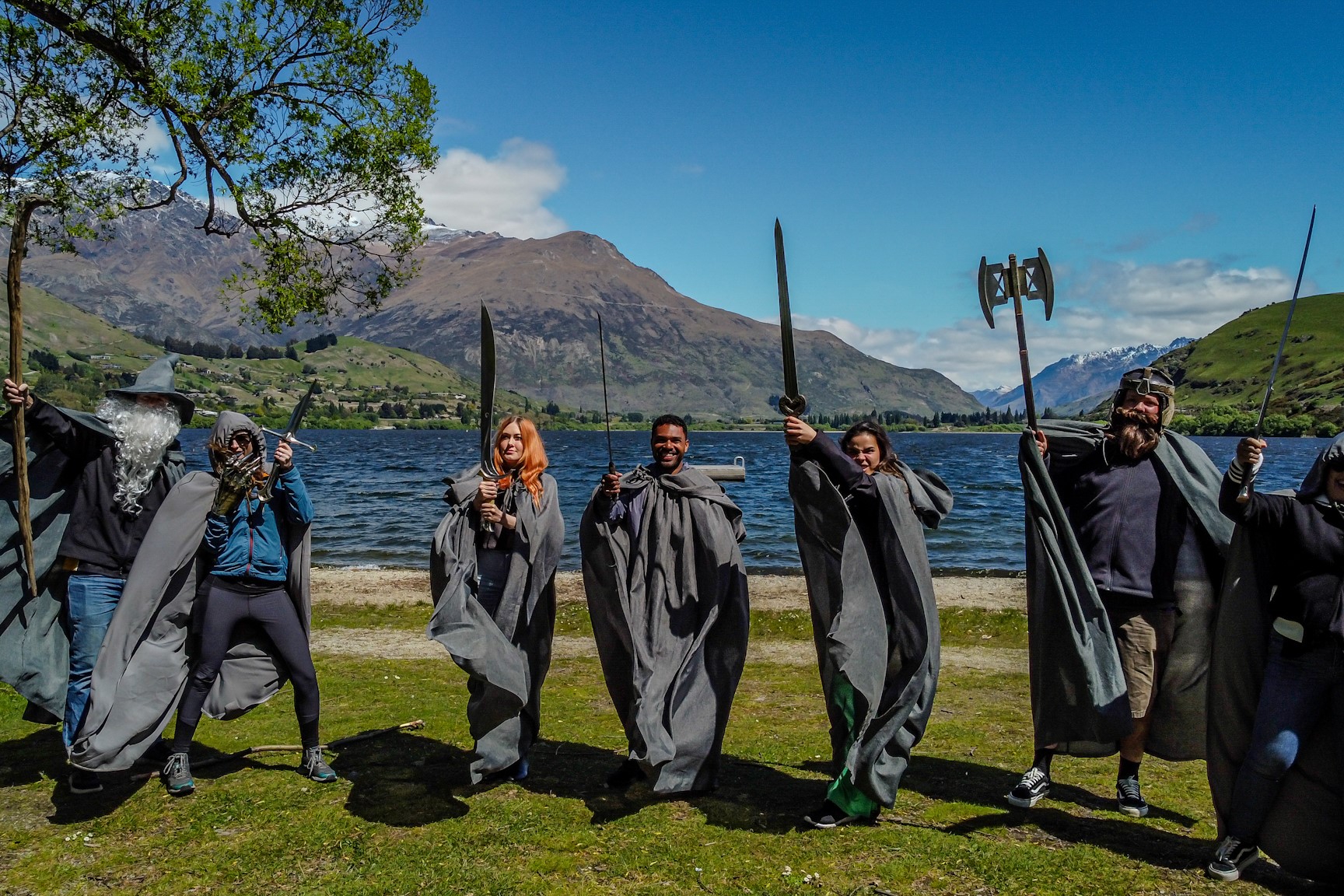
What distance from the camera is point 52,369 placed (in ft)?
596

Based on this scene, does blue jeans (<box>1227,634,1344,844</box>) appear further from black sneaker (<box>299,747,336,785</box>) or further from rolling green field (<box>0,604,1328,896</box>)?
black sneaker (<box>299,747,336,785</box>)

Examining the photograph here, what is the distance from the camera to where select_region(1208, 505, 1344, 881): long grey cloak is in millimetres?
5078

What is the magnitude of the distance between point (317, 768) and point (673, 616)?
9.33 ft

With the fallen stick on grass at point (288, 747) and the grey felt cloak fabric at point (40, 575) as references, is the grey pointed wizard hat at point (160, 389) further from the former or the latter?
the fallen stick on grass at point (288, 747)

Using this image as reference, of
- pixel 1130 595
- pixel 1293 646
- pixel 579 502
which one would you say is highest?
pixel 1130 595

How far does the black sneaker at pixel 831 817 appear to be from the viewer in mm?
6047

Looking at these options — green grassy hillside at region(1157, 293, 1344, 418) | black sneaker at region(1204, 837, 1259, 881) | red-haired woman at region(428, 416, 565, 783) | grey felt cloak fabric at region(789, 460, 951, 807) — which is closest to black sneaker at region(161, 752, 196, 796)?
red-haired woman at region(428, 416, 565, 783)

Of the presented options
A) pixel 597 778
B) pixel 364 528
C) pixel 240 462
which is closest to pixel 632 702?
pixel 597 778

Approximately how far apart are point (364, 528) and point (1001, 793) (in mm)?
33667

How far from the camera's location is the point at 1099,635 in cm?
617

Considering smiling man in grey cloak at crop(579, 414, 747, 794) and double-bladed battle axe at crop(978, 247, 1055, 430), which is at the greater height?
double-bladed battle axe at crop(978, 247, 1055, 430)

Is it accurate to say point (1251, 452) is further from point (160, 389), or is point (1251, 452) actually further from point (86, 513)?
point (86, 513)

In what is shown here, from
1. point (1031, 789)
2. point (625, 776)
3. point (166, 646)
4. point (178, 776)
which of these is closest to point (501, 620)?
point (625, 776)

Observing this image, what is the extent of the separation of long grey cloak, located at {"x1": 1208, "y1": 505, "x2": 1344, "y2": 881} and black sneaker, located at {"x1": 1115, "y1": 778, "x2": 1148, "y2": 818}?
2.66ft
